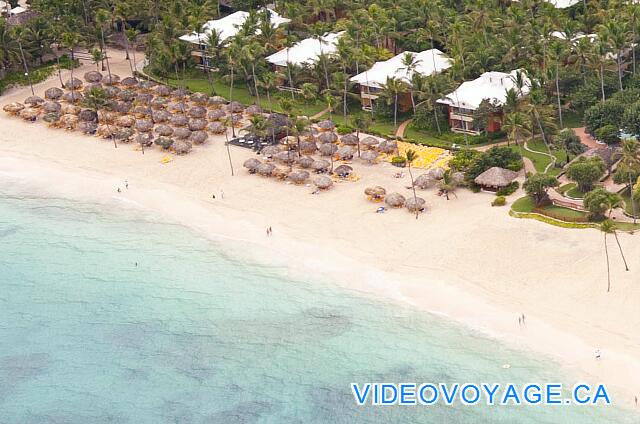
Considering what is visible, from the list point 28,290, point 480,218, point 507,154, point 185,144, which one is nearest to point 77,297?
point 28,290

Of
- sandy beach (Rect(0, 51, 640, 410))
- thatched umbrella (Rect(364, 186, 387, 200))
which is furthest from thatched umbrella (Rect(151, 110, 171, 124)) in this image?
thatched umbrella (Rect(364, 186, 387, 200))

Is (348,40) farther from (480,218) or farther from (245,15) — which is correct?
(480,218)

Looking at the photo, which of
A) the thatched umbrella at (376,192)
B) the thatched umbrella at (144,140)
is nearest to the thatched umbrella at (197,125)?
the thatched umbrella at (144,140)

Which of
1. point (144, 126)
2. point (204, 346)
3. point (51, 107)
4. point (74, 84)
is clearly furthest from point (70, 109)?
point (204, 346)

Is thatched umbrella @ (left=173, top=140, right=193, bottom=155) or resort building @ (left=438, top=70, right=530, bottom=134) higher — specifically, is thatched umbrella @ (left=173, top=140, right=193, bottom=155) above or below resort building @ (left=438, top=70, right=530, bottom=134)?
below

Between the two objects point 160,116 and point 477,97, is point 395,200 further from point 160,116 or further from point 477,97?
point 160,116

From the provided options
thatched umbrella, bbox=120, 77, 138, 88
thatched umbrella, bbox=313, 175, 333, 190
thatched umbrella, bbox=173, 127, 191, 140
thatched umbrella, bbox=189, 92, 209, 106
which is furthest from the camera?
thatched umbrella, bbox=120, 77, 138, 88

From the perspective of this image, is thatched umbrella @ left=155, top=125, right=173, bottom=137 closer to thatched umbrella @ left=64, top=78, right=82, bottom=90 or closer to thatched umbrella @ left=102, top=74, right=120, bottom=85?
thatched umbrella @ left=102, top=74, right=120, bottom=85
